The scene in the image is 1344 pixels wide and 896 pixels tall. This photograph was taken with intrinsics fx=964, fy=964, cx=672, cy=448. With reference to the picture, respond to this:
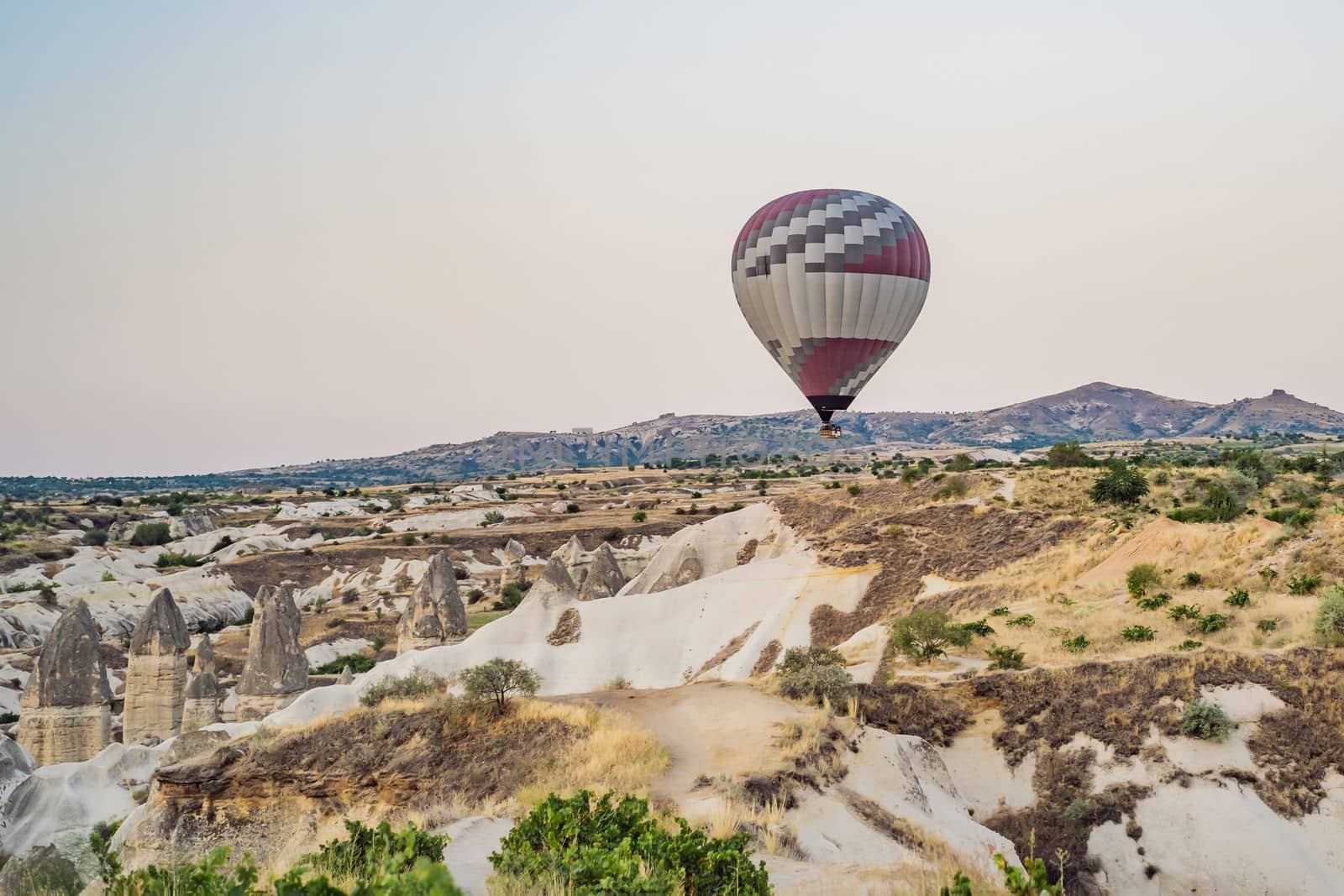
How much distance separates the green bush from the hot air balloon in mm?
25840

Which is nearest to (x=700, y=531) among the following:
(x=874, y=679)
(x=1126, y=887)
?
(x=874, y=679)

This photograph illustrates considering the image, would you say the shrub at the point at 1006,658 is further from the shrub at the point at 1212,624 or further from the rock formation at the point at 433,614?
the rock formation at the point at 433,614

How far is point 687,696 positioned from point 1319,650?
1239 cm

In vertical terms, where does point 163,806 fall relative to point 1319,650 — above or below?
below

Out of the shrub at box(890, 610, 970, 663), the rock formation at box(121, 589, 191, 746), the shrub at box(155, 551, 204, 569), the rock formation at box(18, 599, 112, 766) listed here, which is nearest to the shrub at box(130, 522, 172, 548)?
the shrub at box(155, 551, 204, 569)

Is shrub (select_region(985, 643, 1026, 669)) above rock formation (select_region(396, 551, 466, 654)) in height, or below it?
above

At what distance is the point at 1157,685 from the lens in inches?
732

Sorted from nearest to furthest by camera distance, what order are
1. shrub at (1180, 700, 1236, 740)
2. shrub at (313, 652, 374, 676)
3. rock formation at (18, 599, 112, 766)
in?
shrub at (1180, 700, 1236, 740)
rock formation at (18, 599, 112, 766)
shrub at (313, 652, 374, 676)

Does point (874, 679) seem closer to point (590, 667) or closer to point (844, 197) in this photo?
point (590, 667)

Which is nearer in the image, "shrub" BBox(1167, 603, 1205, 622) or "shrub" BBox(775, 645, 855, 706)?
"shrub" BBox(775, 645, 855, 706)

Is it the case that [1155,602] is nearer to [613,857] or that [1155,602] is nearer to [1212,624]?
[1212,624]

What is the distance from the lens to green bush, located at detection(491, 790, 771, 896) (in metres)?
6.86

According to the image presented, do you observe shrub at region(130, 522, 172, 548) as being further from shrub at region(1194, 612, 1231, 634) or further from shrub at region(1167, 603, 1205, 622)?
shrub at region(1194, 612, 1231, 634)

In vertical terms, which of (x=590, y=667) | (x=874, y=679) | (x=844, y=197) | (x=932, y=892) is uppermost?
(x=844, y=197)
